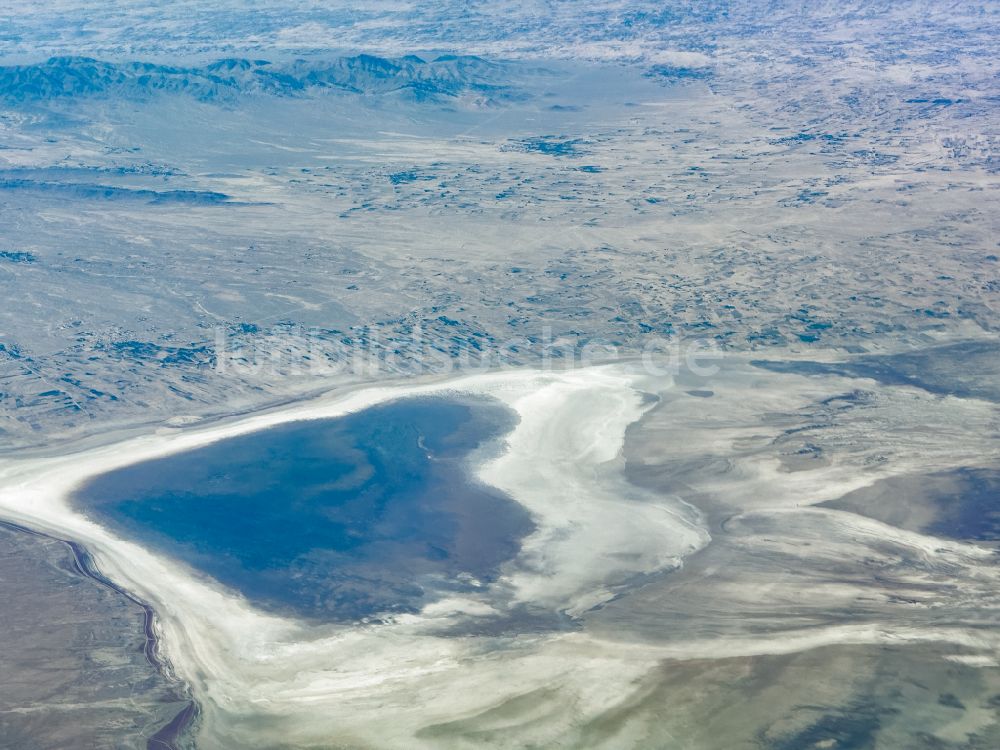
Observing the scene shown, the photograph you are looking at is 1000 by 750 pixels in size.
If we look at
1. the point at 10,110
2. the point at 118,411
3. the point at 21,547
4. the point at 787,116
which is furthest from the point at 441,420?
the point at 10,110

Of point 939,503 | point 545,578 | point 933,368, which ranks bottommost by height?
point 545,578

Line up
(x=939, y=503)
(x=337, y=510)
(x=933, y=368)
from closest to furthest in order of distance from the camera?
1. (x=939, y=503)
2. (x=337, y=510)
3. (x=933, y=368)

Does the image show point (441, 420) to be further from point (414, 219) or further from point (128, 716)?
point (414, 219)

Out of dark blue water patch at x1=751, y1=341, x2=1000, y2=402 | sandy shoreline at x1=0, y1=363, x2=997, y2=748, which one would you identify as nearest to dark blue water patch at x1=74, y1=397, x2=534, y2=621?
sandy shoreline at x1=0, y1=363, x2=997, y2=748

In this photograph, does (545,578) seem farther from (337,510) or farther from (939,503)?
(939,503)

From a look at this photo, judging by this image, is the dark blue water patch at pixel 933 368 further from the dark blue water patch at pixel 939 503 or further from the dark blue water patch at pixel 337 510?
the dark blue water patch at pixel 337 510

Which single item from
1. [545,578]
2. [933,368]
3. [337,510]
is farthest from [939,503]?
[337,510]

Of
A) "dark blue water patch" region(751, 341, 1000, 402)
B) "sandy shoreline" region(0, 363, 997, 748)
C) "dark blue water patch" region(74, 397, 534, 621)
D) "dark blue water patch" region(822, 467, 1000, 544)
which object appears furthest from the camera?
"dark blue water patch" region(751, 341, 1000, 402)

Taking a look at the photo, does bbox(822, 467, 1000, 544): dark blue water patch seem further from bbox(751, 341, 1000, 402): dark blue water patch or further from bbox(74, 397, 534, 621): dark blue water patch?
bbox(74, 397, 534, 621): dark blue water patch

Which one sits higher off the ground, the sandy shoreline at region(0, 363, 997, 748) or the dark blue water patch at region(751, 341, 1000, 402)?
the dark blue water patch at region(751, 341, 1000, 402)
